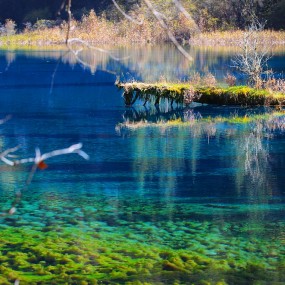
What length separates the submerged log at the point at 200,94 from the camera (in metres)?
39.6

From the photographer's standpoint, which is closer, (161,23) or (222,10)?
(161,23)

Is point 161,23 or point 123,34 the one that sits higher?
point 123,34

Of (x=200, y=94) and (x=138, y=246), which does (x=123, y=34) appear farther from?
(x=138, y=246)

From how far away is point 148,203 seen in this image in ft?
59.8

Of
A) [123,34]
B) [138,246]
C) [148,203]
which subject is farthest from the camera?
[123,34]

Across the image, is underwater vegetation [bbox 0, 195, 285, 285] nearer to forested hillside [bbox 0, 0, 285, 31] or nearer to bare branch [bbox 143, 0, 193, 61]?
bare branch [bbox 143, 0, 193, 61]

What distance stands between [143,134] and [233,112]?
8326mm

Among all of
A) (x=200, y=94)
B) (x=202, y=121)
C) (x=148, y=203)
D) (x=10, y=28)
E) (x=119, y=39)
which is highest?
(x=10, y=28)

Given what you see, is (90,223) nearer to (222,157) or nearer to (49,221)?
(49,221)

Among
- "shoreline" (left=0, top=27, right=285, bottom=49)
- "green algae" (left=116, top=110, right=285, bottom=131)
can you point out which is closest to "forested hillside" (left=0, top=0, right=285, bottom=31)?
"shoreline" (left=0, top=27, right=285, bottom=49)

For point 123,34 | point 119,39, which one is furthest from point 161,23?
point 123,34

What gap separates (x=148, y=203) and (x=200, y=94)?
22739 millimetres

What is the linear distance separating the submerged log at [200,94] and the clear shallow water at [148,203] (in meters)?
4.13

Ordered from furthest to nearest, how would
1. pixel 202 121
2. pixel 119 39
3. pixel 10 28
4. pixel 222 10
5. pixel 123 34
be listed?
pixel 10 28
pixel 222 10
pixel 123 34
pixel 119 39
pixel 202 121
